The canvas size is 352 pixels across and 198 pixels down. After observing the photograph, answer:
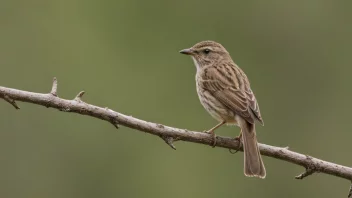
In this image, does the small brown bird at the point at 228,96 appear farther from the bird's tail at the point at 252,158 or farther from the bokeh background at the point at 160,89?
the bokeh background at the point at 160,89

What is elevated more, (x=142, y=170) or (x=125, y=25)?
(x=125, y=25)

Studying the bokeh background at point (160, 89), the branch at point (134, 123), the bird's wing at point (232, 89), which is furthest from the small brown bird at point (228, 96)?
the bokeh background at point (160, 89)

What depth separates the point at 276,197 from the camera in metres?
20.1

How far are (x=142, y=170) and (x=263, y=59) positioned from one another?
3.71 metres

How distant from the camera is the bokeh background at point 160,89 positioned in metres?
20.2

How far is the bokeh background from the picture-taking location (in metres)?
20.2

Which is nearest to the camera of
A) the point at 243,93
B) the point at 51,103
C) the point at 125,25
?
the point at 51,103

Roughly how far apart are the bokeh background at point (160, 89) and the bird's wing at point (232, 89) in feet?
26.7

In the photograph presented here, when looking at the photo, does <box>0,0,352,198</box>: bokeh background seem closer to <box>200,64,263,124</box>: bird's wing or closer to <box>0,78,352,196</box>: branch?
<box>200,64,263,124</box>: bird's wing

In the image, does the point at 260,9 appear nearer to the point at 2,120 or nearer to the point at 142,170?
the point at 142,170

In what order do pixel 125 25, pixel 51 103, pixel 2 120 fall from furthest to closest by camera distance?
1. pixel 125 25
2. pixel 2 120
3. pixel 51 103

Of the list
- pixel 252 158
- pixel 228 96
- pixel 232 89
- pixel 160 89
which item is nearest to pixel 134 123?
pixel 252 158

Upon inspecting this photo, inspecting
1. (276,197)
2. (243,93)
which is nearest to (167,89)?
(276,197)

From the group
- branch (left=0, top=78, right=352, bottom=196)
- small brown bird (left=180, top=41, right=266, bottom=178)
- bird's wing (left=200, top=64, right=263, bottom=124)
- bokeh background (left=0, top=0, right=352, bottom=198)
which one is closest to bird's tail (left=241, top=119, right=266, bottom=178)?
small brown bird (left=180, top=41, right=266, bottom=178)
